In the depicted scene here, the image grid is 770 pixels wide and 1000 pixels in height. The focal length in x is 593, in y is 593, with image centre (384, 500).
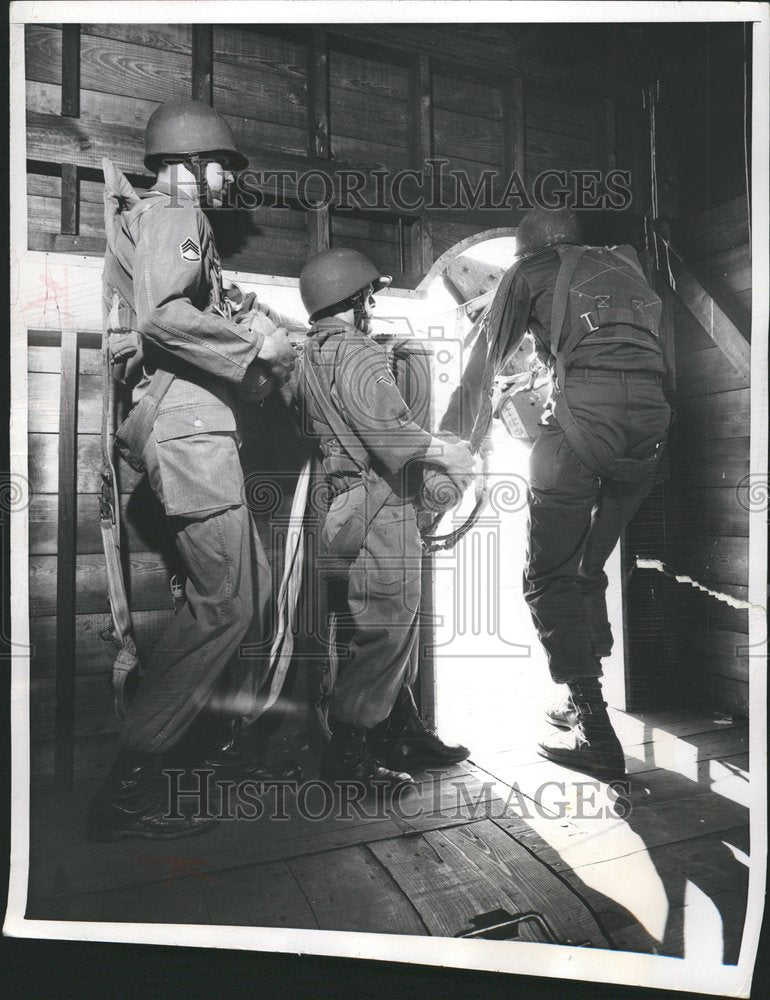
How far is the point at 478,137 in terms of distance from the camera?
1386 millimetres

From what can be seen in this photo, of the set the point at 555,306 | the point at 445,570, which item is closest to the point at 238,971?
the point at 445,570

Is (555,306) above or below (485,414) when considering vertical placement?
above

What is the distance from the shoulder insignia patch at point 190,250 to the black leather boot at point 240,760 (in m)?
1.02

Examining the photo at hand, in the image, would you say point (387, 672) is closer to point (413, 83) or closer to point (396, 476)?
point (396, 476)

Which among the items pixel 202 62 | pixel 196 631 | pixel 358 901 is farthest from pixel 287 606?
pixel 202 62

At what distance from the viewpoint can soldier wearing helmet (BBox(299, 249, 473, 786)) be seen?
4.42 ft

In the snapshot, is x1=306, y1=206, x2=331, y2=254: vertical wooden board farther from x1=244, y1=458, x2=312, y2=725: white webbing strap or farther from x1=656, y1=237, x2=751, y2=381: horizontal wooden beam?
x1=656, y1=237, x2=751, y2=381: horizontal wooden beam

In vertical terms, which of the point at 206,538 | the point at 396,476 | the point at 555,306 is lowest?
the point at 206,538

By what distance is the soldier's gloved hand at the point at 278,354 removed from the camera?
4.24ft

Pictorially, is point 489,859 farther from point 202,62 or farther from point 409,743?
point 202,62

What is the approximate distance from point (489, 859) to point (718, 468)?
3.26 ft

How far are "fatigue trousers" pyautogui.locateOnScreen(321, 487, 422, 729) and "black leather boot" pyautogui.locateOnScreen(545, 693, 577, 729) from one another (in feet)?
1.07

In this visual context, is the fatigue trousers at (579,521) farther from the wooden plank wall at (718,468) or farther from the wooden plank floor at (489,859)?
the wooden plank floor at (489,859)

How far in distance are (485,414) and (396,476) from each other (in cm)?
25
